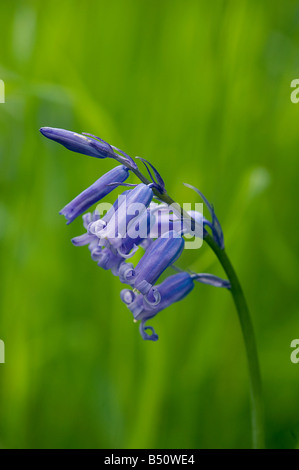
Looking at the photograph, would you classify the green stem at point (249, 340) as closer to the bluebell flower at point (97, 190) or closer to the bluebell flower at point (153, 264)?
the bluebell flower at point (153, 264)

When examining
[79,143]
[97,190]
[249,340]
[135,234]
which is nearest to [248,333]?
[249,340]

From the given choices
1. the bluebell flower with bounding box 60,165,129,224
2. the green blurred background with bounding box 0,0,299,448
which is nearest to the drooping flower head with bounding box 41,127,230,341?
the bluebell flower with bounding box 60,165,129,224

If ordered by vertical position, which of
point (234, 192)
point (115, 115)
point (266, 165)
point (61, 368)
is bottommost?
point (61, 368)

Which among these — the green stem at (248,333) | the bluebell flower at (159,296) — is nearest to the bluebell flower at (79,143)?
the green stem at (248,333)

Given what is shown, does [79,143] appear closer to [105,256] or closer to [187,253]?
[105,256]
